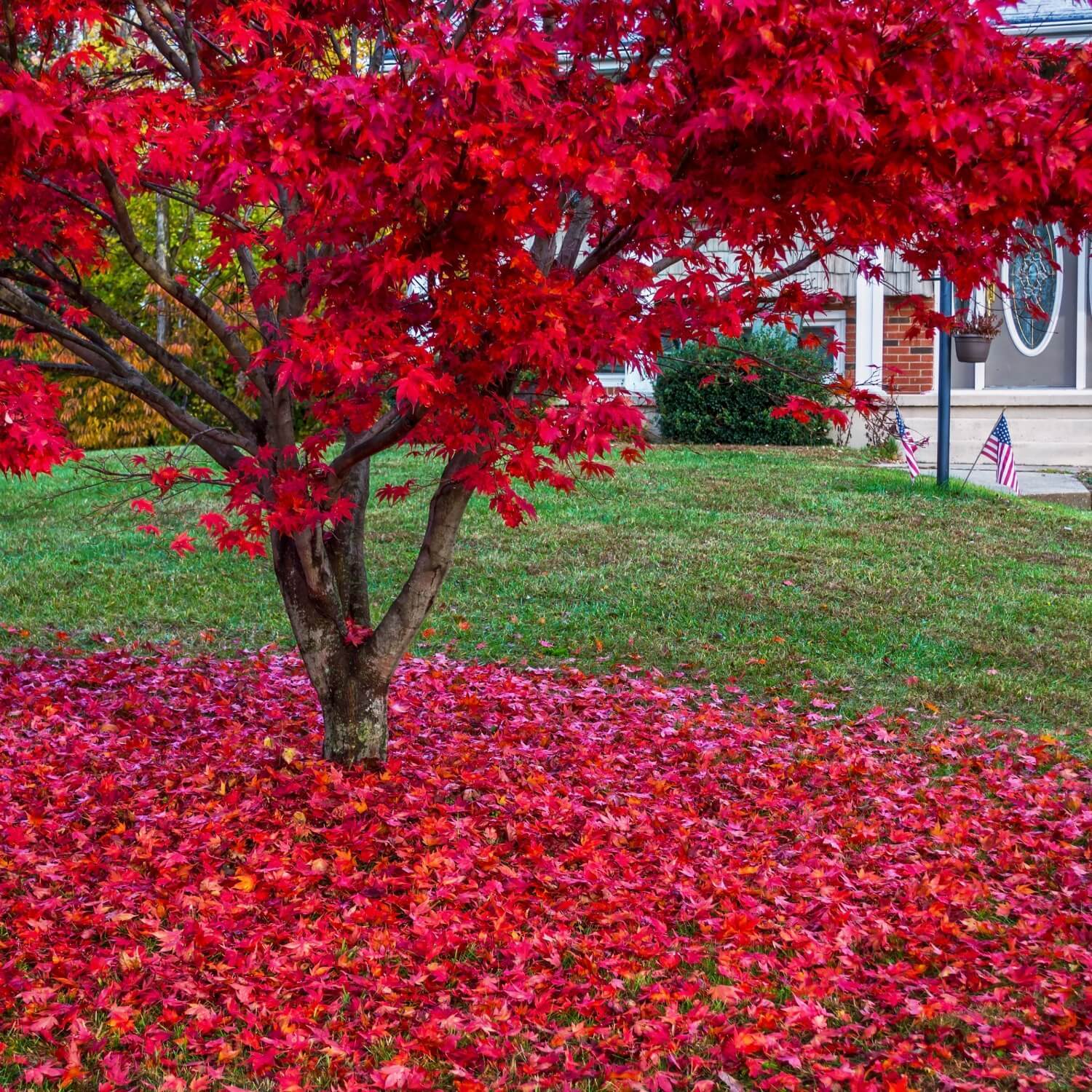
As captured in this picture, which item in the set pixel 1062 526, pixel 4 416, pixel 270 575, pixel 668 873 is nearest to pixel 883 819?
pixel 668 873

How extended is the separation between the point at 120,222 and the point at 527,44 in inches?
60.1

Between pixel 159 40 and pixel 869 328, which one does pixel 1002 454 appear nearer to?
pixel 869 328

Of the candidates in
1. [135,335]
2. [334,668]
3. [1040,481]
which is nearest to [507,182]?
[135,335]

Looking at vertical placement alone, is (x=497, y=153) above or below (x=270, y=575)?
above

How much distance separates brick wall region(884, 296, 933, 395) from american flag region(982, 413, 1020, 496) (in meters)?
4.30

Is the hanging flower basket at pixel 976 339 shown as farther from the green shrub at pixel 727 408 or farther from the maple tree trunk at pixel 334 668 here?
the maple tree trunk at pixel 334 668

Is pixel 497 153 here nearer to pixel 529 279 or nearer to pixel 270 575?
pixel 529 279

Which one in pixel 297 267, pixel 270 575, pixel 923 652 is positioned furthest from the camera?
pixel 270 575

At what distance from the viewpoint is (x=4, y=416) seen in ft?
12.8

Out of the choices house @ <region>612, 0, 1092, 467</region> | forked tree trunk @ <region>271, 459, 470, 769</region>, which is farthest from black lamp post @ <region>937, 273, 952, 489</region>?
forked tree trunk @ <region>271, 459, 470, 769</region>

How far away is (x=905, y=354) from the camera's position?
16.4 m

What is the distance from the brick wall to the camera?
1625 cm

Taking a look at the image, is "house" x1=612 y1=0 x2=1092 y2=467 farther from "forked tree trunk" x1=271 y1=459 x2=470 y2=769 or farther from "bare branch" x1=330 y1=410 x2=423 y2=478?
"bare branch" x1=330 y1=410 x2=423 y2=478

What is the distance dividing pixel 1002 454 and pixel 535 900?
879cm
